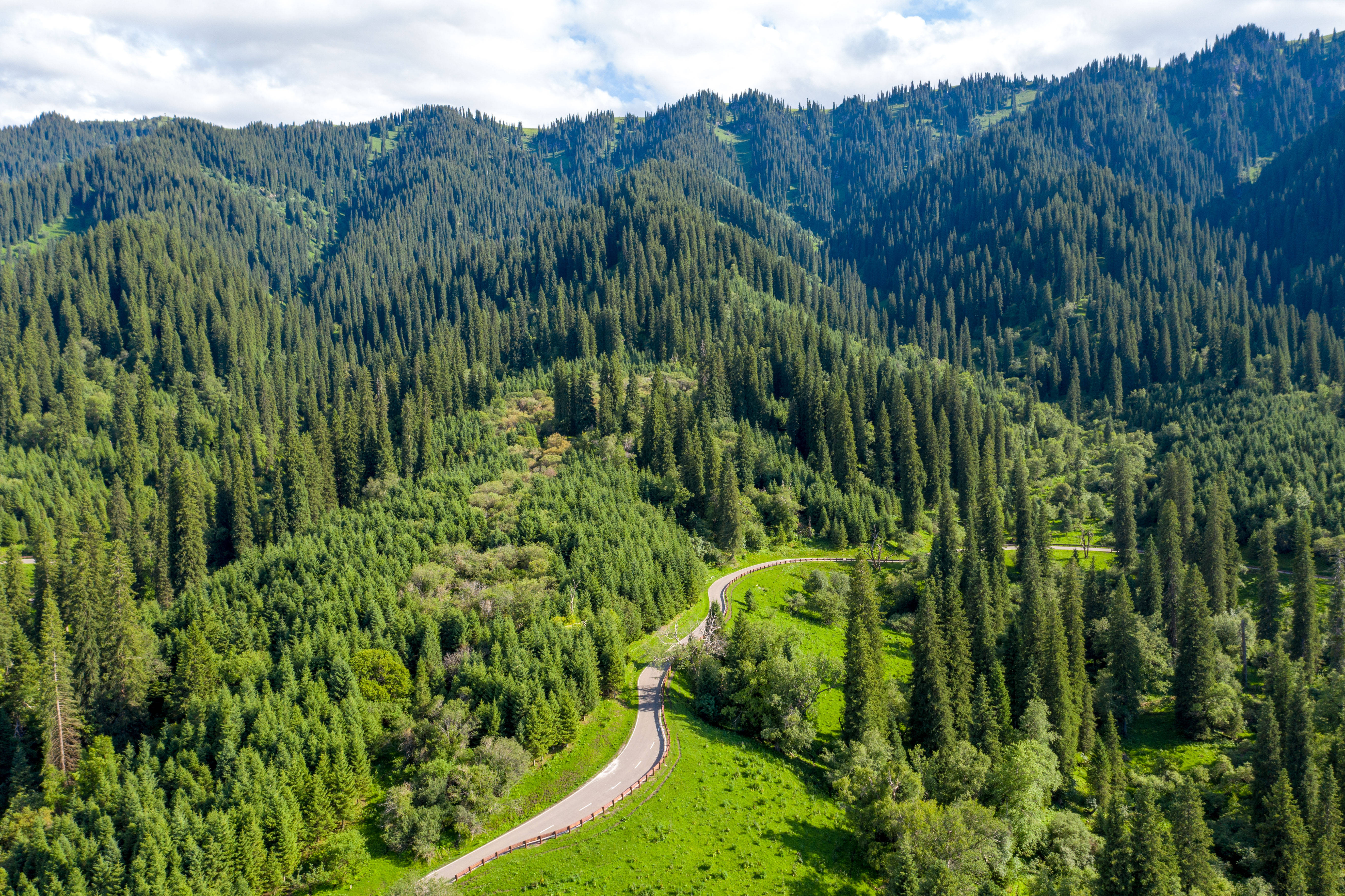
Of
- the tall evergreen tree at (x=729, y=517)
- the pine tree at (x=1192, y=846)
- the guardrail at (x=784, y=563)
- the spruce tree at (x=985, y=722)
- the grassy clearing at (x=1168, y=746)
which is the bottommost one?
the grassy clearing at (x=1168, y=746)

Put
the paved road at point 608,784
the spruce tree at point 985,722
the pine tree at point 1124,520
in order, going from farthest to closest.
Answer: the pine tree at point 1124,520 < the spruce tree at point 985,722 < the paved road at point 608,784

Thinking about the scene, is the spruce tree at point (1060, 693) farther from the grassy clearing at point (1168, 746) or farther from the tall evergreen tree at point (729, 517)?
the tall evergreen tree at point (729, 517)

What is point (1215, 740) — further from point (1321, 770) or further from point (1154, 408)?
point (1154, 408)

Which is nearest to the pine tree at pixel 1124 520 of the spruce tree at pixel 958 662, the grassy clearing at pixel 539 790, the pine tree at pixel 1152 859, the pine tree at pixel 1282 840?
the spruce tree at pixel 958 662

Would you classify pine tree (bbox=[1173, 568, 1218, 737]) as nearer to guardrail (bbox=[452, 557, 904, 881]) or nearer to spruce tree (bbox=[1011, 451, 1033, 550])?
spruce tree (bbox=[1011, 451, 1033, 550])

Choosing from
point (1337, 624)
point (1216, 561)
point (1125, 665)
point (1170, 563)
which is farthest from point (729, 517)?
point (1337, 624)

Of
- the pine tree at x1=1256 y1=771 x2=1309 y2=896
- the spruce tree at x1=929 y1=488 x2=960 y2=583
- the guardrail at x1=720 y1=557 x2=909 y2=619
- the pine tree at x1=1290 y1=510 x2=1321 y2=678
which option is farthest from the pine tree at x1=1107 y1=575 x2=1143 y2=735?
the guardrail at x1=720 y1=557 x2=909 y2=619

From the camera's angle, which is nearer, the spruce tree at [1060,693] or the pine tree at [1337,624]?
the spruce tree at [1060,693]
